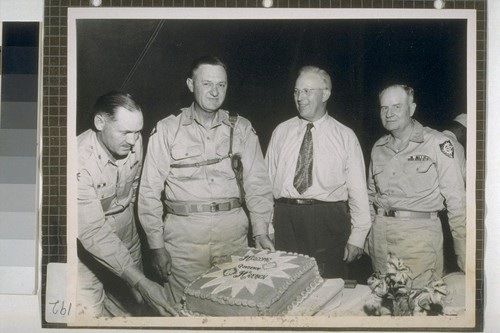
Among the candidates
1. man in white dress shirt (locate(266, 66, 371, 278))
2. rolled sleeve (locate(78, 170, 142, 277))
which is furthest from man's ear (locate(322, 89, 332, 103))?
rolled sleeve (locate(78, 170, 142, 277))

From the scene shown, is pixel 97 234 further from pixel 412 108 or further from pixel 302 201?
pixel 412 108

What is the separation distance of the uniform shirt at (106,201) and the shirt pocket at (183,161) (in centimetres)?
10

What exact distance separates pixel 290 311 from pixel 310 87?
26.6 inches

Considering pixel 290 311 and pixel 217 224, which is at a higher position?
pixel 217 224

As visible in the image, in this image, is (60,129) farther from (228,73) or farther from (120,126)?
(228,73)

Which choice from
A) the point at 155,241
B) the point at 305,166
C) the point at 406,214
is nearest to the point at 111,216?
the point at 155,241

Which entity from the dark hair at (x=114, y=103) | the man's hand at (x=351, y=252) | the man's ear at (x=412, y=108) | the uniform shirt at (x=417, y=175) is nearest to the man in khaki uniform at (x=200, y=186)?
the dark hair at (x=114, y=103)

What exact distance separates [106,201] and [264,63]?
2.07 feet

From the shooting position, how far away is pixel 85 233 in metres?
1.95

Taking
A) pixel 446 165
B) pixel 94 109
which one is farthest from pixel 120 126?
pixel 446 165

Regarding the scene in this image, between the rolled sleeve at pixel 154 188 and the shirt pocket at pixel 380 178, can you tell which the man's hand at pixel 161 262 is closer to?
the rolled sleeve at pixel 154 188

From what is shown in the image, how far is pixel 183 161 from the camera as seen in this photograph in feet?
6.36

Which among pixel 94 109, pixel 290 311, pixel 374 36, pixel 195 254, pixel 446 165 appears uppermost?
pixel 374 36

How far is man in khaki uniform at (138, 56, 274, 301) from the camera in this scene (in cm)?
194
